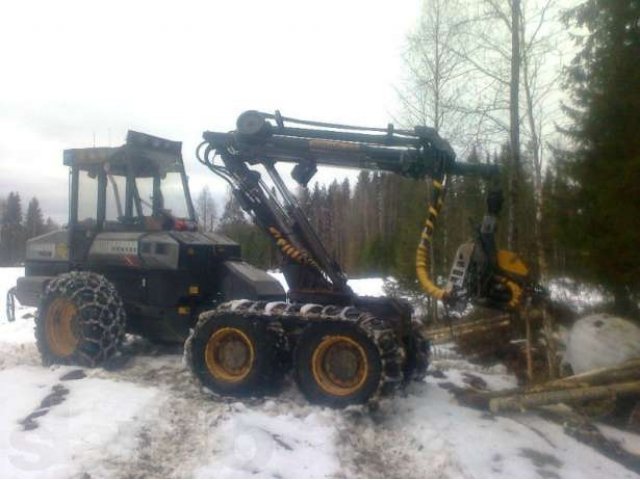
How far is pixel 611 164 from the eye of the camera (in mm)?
10398

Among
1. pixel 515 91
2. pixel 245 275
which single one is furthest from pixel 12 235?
pixel 245 275

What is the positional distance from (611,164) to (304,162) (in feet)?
17.1

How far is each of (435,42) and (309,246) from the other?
11011 millimetres

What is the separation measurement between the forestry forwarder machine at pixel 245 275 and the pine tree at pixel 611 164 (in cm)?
327

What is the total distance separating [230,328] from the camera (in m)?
7.77

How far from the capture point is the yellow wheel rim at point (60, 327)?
29.7 feet

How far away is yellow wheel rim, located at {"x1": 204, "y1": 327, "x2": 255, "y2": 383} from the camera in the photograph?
7.70 metres

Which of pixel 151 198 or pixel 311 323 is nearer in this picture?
pixel 311 323

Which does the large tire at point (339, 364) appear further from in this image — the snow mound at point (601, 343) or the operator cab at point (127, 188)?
the operator cab at point (127, 188)

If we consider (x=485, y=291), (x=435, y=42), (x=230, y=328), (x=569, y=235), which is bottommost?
(x=230, y=328)

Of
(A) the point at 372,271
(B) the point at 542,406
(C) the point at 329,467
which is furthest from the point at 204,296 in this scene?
(A) the point at 372,271

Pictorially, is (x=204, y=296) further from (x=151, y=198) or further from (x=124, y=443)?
(x=124, y=443)

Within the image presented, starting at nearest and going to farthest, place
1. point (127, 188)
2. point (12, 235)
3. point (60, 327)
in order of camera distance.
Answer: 1. point (60, 327)
2. point (127, 188)
3. point (12, 235)

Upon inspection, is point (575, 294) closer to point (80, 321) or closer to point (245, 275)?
point (245, 275)
